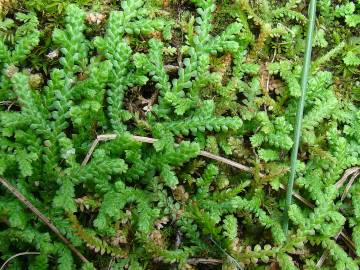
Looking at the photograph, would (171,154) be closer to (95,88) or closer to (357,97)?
(95,88)

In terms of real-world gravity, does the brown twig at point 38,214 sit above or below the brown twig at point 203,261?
above

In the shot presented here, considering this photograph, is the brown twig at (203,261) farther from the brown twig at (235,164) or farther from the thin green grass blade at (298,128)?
the brown twig at (235,164)

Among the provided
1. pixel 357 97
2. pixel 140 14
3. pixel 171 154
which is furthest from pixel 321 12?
pixel 171 154

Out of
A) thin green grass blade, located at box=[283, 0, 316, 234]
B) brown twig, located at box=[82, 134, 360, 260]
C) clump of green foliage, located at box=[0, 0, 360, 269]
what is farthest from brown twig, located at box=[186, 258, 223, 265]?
brown twig, located at box=[82, 134, 360, 260]

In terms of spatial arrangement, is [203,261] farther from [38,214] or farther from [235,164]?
[38,214]

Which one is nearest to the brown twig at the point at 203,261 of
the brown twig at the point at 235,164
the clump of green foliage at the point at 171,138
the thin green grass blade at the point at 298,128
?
the clump of green foliage at the point at 171,138

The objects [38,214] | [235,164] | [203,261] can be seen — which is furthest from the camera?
[235,164]

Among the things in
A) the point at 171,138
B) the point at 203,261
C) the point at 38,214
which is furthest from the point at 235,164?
the point at 38,214

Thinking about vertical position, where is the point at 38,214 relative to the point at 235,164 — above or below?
below

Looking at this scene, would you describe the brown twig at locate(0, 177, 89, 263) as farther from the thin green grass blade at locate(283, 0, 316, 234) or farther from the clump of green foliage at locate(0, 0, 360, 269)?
the thin green grass blade at locate(283, 0, 316, 234)

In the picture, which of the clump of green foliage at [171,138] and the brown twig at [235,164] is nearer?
the clump of green foliage at [171,138]
